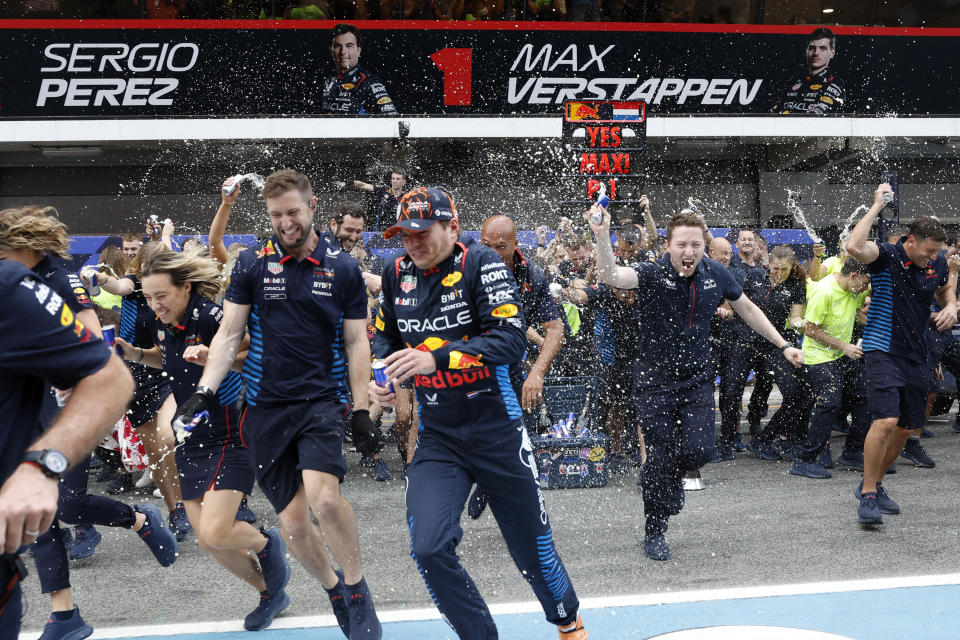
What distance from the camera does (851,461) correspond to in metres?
8.44

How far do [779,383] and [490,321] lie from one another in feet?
18.9

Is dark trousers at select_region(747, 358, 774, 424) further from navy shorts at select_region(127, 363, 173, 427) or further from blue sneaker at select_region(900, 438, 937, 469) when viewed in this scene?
navy shorts at select_region(127, 363, 173, 427)

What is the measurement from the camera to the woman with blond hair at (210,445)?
4.39 m

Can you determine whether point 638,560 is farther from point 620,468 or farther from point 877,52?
point 877,52

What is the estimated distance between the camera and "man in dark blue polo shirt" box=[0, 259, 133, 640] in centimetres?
191

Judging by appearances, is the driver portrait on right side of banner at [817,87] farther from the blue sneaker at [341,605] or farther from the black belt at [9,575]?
the black belt at [9,575]

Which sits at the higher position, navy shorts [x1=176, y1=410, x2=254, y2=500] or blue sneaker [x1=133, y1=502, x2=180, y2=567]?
navy shorts [x1=176, y1=410, x2=254, y2=500]

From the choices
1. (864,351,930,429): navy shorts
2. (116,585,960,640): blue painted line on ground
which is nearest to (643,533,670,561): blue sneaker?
(116,585,960,640): blue painted line on ground

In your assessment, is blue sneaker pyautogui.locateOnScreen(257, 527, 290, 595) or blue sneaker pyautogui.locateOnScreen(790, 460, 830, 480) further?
blue sneaker pyautogui.locateOnScreen(790, 460, 830, 480)

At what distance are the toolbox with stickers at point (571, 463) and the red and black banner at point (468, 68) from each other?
8.61 m

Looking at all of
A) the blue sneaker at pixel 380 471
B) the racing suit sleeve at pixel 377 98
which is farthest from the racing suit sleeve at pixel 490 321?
the racing suit sleeve at pixel 377 98

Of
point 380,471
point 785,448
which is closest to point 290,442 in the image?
point 380,471

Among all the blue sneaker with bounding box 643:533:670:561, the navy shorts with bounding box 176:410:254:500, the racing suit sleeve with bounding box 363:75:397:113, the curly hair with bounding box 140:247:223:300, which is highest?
the racing suit sleeve with bounding box 363:75:397:113

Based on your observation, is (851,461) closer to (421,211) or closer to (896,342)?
(896,342)
